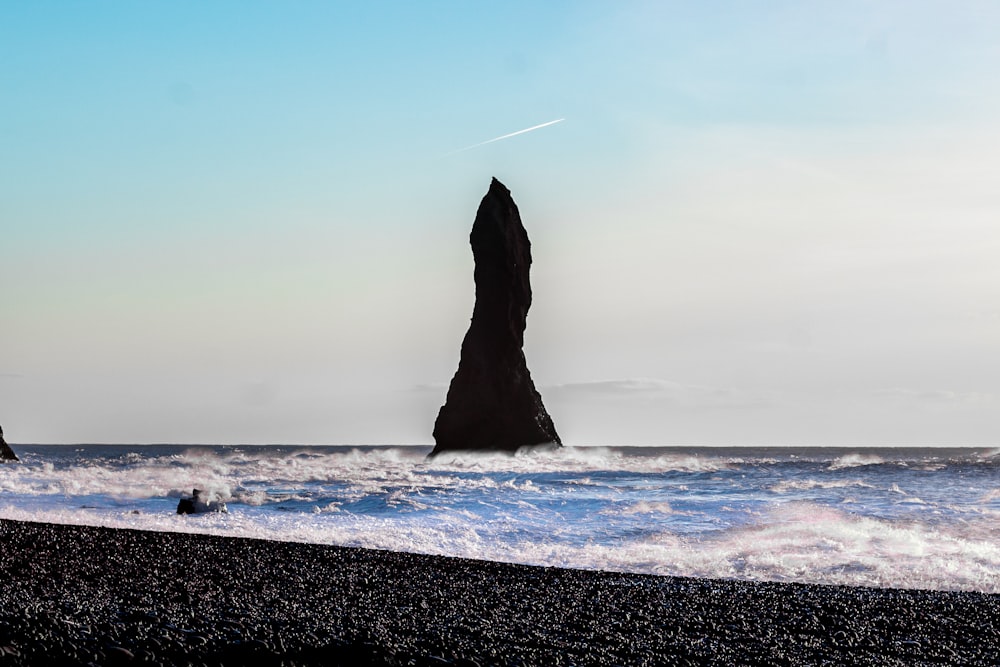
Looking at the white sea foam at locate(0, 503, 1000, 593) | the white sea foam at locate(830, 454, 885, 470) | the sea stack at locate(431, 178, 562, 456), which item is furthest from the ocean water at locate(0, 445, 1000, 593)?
the sea stack at locate(431, 178, 562, 456)

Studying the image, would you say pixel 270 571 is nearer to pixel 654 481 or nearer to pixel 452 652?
pixel 452 652

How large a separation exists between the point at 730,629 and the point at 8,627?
5.92 meters

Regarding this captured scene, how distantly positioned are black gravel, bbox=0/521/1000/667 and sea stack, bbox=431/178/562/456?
5309 centimetres

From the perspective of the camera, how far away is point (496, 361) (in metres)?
67.6

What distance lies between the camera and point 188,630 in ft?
22.8

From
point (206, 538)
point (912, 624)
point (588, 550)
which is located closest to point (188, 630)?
point (912, 624)

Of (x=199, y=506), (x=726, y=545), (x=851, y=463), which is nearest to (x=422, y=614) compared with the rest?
(x=726, y=545)

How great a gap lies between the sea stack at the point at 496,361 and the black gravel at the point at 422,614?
5309cm

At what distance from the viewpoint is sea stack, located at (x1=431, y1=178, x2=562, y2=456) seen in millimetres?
66062

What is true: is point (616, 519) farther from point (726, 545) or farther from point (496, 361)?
point (496, 361)

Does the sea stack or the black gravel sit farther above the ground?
the sea stack

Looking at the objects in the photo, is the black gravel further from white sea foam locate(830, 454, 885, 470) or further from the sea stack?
the sea stack

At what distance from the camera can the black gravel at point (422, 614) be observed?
6.54m

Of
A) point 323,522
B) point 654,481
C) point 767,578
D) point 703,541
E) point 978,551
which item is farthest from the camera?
point 654,481
